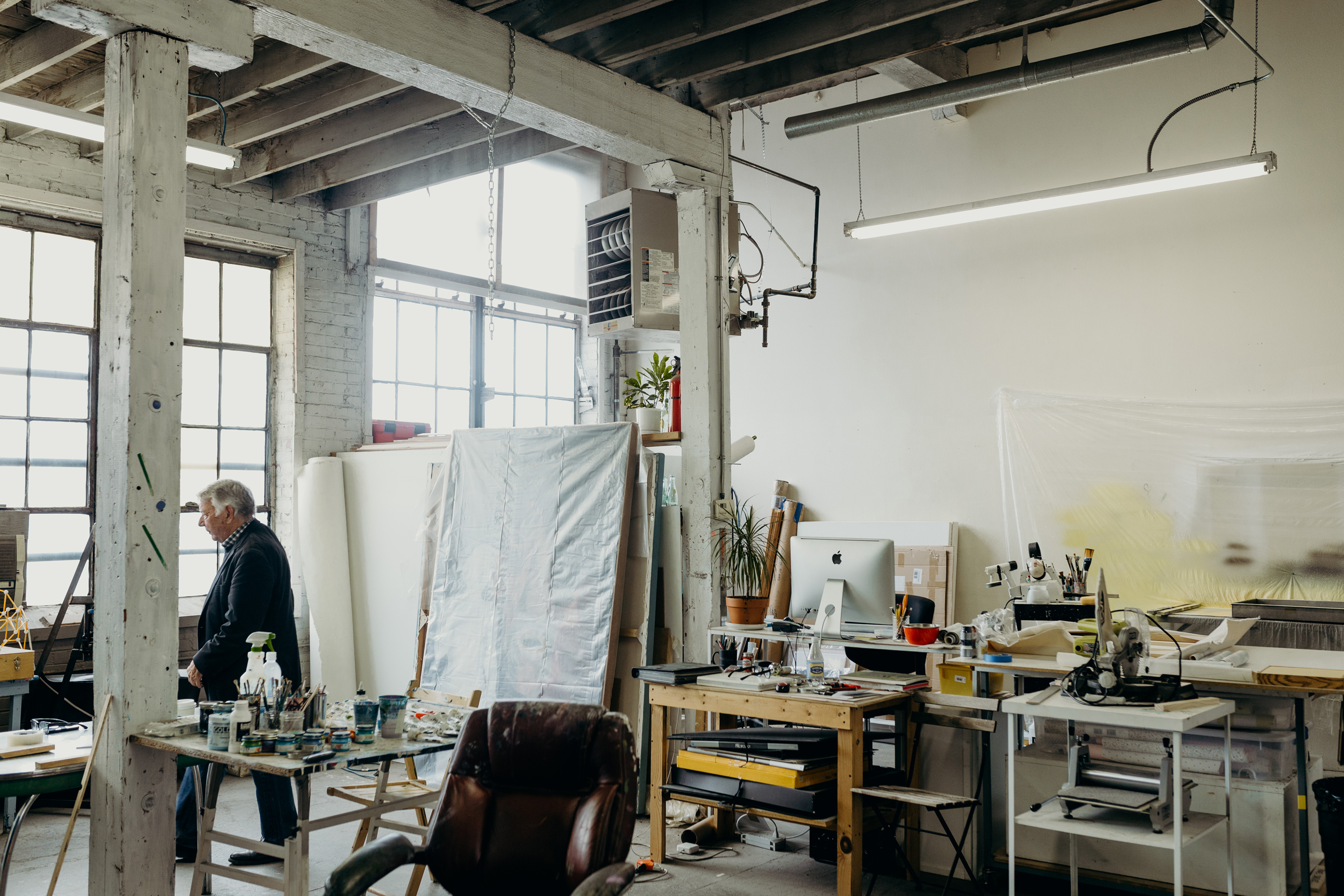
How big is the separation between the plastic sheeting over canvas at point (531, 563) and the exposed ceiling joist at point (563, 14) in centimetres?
195

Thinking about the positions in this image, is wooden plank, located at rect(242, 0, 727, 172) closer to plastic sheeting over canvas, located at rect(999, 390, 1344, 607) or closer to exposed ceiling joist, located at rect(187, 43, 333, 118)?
exposed ceiling joist, located at rect(187, 43, 333, 118)

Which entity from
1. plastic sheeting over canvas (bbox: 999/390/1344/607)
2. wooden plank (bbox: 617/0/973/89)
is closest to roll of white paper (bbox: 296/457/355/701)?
wooden plank (bbox: 617/0/973/89)

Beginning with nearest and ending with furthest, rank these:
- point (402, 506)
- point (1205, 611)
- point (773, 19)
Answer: point (773, 19), point (1205, 611), point (402, 506)

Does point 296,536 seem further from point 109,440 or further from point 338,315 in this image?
point 109,440

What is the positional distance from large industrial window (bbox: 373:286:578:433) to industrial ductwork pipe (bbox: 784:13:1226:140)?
2831mm

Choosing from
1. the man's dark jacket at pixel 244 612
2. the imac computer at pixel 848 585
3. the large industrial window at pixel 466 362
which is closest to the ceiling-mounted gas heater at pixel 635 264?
the large industrial window at pixel 466 362

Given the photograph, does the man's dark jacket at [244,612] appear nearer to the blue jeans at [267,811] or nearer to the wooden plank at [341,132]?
the blue jeans at [267,811]

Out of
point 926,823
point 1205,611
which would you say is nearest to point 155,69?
point 926,823

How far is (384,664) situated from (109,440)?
137 inches

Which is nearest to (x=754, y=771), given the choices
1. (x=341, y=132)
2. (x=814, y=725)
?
(x=814, y=725)

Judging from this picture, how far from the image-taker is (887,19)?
15.3 feet

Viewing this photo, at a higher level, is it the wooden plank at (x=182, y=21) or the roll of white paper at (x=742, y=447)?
the wooden plank at (x=182, y=21)

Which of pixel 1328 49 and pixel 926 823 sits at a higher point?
pixel 1328 49

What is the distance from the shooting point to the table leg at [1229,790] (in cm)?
359
